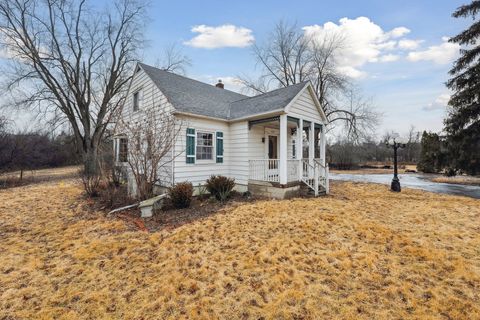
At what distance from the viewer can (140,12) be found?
18094 millimetres

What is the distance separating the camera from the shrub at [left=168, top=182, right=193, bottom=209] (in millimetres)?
6695

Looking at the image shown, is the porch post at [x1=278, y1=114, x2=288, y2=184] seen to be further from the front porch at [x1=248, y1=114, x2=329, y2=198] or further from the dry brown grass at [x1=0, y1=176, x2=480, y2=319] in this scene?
the dry brown grass at [x1=0, y1=176, x2=480, y2=319]

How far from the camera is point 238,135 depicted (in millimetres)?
9297

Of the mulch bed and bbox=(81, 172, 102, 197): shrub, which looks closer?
the mulch bed

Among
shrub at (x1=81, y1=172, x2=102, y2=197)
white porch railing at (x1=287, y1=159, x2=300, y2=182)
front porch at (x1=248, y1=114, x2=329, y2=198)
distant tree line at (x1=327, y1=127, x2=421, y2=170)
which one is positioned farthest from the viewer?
distant tree line at (x1=327, y1=127, x2=421, y2=170)

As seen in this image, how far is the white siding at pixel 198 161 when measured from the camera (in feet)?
26.2

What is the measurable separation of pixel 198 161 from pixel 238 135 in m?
2.12

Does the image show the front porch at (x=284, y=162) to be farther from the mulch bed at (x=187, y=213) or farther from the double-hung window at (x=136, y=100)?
the double-hung window at (x=136, y=100)

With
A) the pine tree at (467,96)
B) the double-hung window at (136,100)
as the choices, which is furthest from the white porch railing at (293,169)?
the pine tree at (467,96)

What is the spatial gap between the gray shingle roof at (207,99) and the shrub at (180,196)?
2984 mm

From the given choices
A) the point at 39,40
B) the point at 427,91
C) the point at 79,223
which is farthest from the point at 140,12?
the point at 427,91

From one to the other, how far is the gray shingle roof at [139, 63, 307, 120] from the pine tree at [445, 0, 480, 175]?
1023cm

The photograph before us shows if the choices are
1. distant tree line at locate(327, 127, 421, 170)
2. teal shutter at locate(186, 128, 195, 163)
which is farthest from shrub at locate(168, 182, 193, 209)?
distant tree line at locate(327, 127, 421, 170)

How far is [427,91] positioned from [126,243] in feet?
57.5
